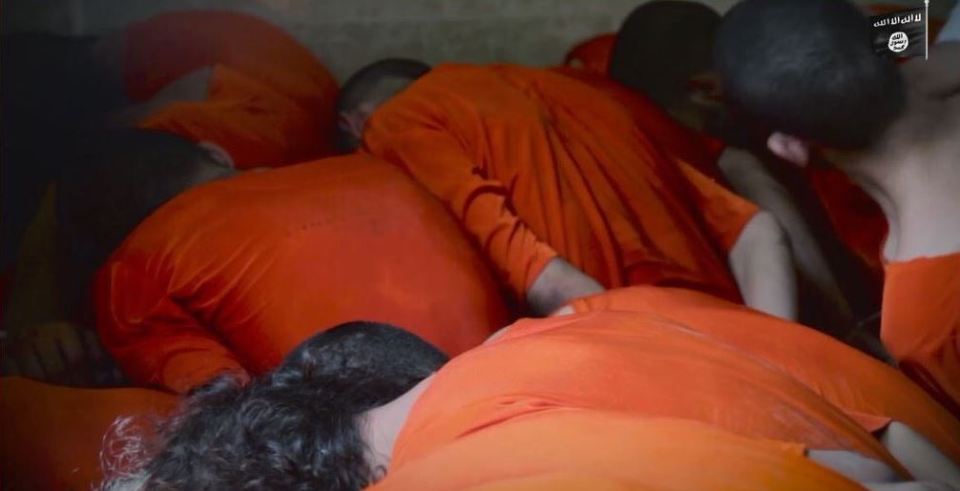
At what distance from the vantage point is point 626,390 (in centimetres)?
113

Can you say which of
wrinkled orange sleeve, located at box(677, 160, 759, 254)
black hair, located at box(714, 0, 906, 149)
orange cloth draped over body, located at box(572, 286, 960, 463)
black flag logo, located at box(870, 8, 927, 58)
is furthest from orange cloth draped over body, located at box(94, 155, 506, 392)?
Result: black flag logo, located at box(870, 8, 927, 58)

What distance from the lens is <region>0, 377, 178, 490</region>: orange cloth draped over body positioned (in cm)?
142

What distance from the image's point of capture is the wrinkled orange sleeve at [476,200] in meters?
1.42

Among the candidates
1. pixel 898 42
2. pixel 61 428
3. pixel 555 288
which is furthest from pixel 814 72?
pixel 61 428

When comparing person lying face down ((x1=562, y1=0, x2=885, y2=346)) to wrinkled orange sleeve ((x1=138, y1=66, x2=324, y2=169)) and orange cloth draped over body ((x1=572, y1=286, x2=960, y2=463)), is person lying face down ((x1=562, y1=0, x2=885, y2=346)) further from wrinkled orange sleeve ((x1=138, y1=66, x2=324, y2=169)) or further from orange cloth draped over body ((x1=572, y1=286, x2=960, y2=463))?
wrinkled orange sleeve ((x1=138, y1=66, x2=324, y2=169))

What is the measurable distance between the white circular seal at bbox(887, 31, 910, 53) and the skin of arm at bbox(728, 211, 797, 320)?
22cm

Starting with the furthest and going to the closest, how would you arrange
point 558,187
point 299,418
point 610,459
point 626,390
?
point 558,187 < point 299,418 < point 626,390 < point 610,459

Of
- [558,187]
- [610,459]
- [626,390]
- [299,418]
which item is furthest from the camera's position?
[558,187]

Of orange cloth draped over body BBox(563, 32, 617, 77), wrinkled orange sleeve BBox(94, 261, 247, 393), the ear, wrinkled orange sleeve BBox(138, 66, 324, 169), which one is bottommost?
→ wrinkled orange sleeve BBox(94, 261, 247, 393)

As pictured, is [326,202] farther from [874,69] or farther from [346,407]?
[874,69]

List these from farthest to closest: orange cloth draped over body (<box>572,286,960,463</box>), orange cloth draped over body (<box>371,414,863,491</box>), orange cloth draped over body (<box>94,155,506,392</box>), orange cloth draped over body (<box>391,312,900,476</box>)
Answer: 1. orange cloth draped over body (<box>94,155,506,392</box>)
2. orange cloth draped over body (<box>572,286,960,463</box>)
3. orange cloth draped over body (<box>391,312,900,476</box>)
4. orange cloth draped over body (<box>371,414,863,491</box>)

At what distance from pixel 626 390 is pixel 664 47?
0.49m

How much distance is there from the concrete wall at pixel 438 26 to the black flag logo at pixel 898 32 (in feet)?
0.87

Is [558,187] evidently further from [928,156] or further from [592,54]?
[928,156]
